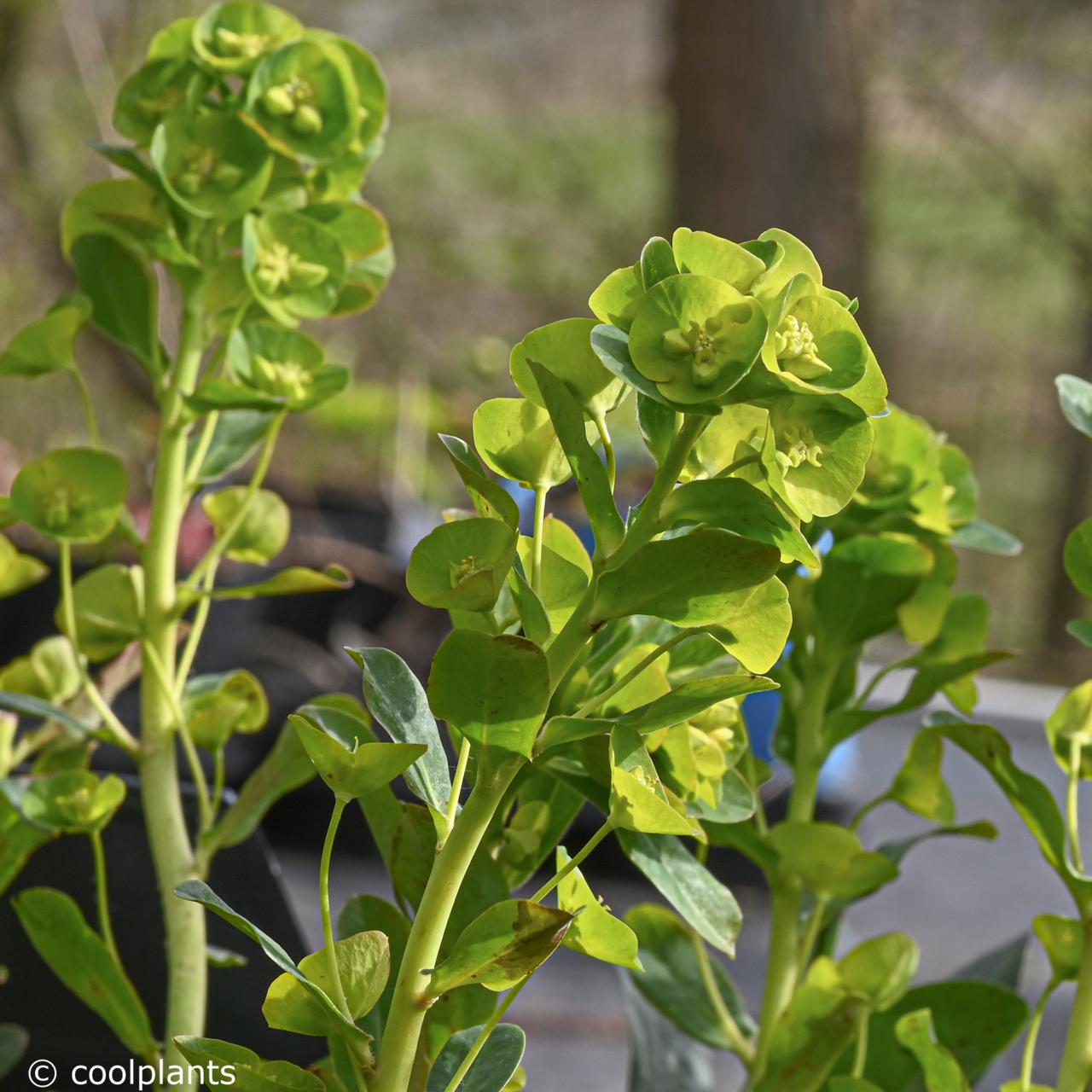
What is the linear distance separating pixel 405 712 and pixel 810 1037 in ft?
0.50

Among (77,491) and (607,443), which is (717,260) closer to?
(607,443)

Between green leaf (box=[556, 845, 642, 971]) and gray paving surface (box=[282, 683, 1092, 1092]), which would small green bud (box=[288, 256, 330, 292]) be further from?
gray paving surface (box=[282, 683, 1092, 1092])

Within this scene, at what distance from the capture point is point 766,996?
0.39 metres

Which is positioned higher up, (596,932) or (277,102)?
(277,102)

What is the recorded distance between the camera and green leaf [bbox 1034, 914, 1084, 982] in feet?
1.13

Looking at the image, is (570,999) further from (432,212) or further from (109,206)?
(432,212)

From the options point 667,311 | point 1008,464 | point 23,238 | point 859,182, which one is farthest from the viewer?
point 1008,464

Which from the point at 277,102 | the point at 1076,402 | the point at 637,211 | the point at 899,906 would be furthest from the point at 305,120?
the point at 637,211

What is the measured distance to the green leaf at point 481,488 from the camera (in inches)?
10.3

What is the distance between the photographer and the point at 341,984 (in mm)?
275

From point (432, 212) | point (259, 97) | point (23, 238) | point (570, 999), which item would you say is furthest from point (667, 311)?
point (432, 212)

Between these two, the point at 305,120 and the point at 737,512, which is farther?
the point at 305,120

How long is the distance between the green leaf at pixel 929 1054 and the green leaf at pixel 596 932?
0.11m

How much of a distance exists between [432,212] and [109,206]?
12.4ft
